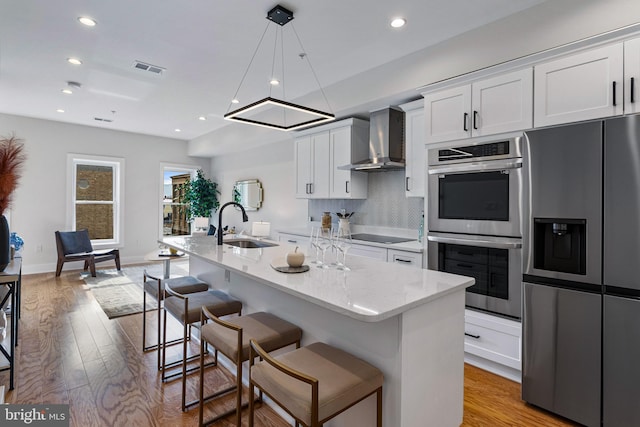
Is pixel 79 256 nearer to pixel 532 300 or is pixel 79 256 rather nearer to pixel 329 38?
pixel 329 38

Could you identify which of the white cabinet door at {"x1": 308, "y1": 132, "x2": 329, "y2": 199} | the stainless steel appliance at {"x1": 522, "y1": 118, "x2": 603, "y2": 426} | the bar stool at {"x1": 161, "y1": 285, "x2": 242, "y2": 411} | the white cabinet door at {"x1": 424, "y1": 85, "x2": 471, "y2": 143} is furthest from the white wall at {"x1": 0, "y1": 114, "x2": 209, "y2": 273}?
the stainless steel appliance at {"x1": 522, "y1": 118, "x2": 603, "y2": 426}

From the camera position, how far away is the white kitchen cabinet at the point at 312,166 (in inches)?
176

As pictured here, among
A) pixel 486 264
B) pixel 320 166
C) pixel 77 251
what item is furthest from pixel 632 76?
pixel 77 251

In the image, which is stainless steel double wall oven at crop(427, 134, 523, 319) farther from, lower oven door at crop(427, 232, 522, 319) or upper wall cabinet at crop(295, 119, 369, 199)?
upper wall cabinet at crop(295, 119, 369, 199)

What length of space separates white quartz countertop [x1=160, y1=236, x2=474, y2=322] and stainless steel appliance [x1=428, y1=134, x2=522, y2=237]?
0.94m

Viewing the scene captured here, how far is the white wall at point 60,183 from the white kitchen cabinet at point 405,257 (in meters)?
6.00

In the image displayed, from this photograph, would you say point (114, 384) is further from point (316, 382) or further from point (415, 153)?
point (415, 153)

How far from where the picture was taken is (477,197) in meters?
2.64

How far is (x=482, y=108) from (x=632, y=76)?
0.86 meters

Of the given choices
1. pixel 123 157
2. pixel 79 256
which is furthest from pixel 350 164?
pixel 123 157

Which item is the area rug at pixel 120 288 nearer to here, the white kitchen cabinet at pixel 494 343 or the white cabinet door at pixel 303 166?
the white cabinet door at pixel 303 166

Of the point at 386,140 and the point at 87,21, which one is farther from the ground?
the point at 87,21

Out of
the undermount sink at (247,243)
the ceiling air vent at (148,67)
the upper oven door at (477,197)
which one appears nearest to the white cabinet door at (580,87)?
the upper oven door at (477,197)

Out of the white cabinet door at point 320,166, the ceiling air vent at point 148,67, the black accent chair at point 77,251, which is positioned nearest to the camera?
the ceiling air vent at point 148,67
